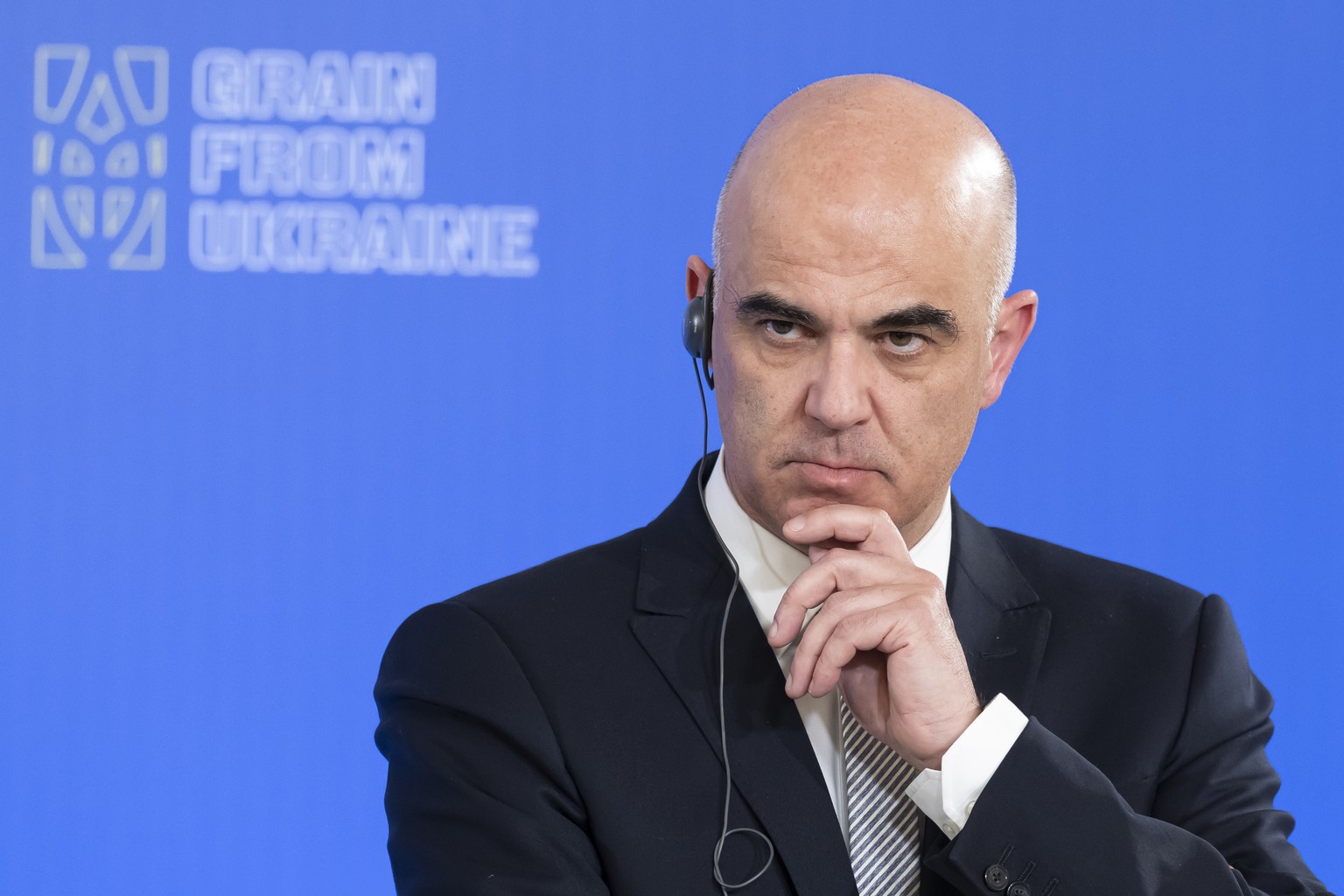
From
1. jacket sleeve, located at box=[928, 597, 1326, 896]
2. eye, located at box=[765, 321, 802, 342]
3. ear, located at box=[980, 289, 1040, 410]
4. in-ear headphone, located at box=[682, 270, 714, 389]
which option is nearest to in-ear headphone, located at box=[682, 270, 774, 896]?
in-ear headphone, located at box=[682, 270, 714, 389]

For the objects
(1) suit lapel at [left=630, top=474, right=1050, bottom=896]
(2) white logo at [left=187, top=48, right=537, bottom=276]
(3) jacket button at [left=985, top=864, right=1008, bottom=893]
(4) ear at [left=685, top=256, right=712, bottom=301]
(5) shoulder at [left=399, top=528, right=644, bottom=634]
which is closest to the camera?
(3) jacket button at [left=985, top=864, right=1008, bottom=893]

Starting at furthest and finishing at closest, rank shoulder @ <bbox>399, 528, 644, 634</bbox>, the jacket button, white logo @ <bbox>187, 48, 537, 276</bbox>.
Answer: white logo @ <bbox>187, 48, 537, 276</bbox>, shoulder @ <bbox>399, 528, 644, 634</bbox>, the jacket button

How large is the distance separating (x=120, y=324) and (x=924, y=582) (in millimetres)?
2106

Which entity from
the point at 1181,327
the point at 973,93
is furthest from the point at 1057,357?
the point at 973,93

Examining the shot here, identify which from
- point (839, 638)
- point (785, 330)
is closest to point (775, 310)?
point (785, 330)

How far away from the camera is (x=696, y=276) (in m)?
2.11

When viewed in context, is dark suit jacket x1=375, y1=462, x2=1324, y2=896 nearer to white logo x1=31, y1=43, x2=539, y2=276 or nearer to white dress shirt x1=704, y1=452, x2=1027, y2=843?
white dress shirt x1=704, y1=452, x2=1027, y2=843

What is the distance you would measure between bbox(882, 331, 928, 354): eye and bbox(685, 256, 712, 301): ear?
28 centimetres

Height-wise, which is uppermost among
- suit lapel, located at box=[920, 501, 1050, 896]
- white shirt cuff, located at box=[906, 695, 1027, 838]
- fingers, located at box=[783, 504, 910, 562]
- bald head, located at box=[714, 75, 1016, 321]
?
bald head, located at box=[714, 75, 1016, 321]

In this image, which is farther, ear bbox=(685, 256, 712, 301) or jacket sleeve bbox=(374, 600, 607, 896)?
ear bbox=(685, 256, 712, 301)

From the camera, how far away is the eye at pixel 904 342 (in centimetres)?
190

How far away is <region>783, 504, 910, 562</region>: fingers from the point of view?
1.85 metres

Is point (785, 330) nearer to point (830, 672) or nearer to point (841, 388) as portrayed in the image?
point (841, 388)

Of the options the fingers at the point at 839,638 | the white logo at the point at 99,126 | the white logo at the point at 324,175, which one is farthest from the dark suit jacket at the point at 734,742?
the white logo at the point at 99,126
